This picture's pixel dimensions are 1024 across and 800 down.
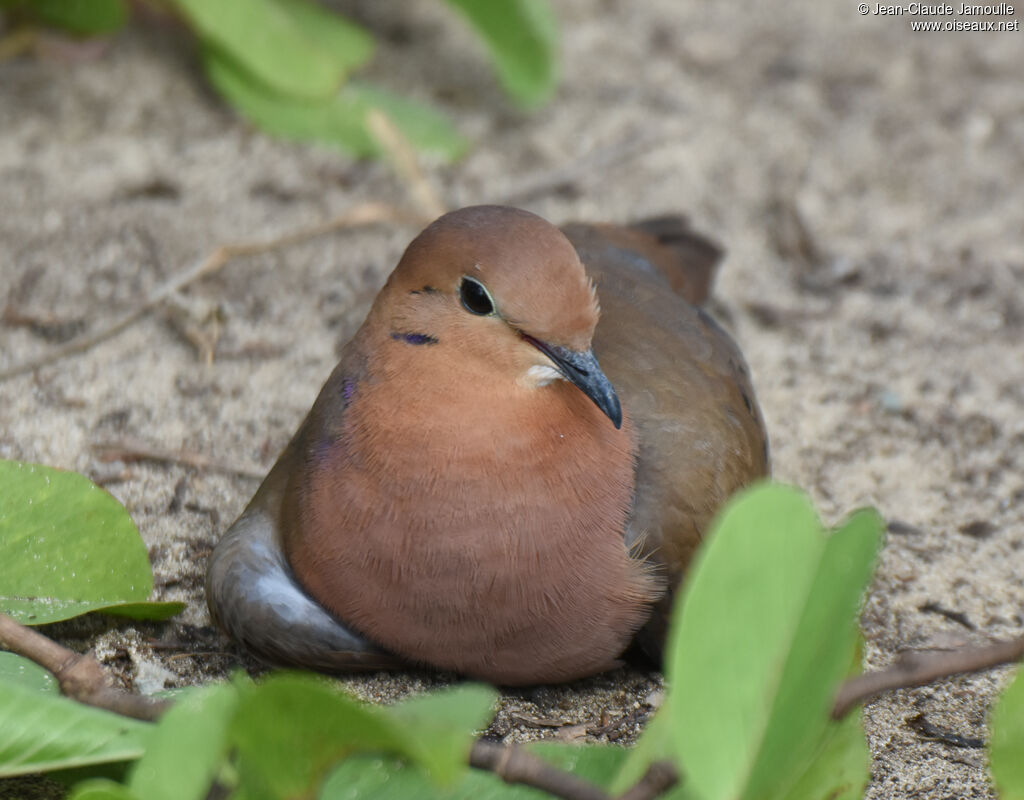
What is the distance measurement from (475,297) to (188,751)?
3.51 feet

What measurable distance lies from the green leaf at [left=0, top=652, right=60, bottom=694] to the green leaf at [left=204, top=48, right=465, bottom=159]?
8.17 ft

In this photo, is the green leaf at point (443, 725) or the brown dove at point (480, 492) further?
the brown dove at point (480, 492)

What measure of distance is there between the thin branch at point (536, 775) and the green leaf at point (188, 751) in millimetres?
348

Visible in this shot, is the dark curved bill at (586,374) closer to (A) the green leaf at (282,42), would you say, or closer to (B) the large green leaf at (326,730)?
(B) the large green leaf at (326,730)

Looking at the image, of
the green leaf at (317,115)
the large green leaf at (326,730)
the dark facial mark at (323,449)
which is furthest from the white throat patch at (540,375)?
the green leaf at (317,115)

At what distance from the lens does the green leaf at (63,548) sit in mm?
2363

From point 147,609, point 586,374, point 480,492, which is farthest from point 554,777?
point 147,609

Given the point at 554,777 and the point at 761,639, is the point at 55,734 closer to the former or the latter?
the point at 554,777

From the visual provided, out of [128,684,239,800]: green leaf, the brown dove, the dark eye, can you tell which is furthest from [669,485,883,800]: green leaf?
the dark eye

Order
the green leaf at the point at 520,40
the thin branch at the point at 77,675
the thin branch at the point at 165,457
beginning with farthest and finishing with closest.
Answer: the green leaf at the point at 520,40
the thin branch at the point at 165,457
the thin branch at the point at 77,675

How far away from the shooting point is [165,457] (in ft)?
10.1

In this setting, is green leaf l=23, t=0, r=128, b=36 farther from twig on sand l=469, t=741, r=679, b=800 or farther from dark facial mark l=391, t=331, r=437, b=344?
twig on sand l=469, t=741, r=679, b=800

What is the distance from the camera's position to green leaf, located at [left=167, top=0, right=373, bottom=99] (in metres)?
3.96

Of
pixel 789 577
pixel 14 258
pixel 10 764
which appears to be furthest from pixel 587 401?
pixel 14 258
